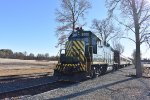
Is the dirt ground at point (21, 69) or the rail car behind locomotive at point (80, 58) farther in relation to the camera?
the dirt ground at point (21, 69)

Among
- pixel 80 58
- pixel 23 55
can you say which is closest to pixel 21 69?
pixel 80 58

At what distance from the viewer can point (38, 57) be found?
2953 inches

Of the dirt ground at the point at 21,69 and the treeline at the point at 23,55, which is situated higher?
the treeline at the point at 23,55

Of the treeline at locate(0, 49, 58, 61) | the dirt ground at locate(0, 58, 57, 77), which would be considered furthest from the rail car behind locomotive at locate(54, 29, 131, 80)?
the treeline at locate(0, 49, 58, 61)

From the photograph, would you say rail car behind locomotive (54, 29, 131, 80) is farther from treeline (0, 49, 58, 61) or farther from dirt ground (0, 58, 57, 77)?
treeline (0, 49, 58, 61)

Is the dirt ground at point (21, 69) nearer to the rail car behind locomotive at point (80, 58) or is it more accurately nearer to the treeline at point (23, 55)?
the rail car behind locomotive at point (80, 58)

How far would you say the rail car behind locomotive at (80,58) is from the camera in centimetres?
2017

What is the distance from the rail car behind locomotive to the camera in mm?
20172

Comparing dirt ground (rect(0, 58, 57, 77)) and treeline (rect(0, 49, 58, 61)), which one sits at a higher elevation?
treeline (rect(0, 49, 58, 61))

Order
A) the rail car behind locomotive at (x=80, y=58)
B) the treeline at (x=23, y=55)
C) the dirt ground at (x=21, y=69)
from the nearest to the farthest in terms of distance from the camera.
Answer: the rail car behind locomotive at (x=80, y=58) → the dirt ground at (x=21, y=69) → the treeline at (x=23, y=55)

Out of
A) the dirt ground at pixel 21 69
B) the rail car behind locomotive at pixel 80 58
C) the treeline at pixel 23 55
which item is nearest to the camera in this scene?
the rail car behind locomotive at pixel 80 58

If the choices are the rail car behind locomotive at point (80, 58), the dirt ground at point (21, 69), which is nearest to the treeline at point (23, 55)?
→ the dirt ground at point (21, 69)

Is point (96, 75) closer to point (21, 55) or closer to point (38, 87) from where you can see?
point (38, 87)

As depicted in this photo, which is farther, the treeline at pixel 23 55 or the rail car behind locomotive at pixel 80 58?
the treeline at pixel 23 55
